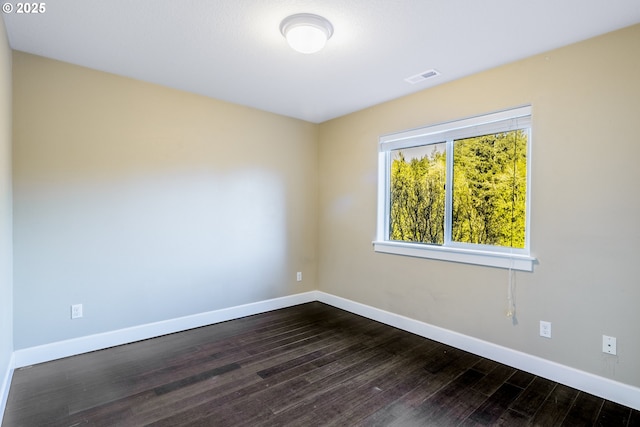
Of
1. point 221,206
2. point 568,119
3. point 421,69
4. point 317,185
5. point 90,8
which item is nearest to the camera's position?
point 90,8

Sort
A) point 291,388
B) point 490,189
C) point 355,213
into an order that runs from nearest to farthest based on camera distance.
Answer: point 291,388, point 490,189, point 355,213

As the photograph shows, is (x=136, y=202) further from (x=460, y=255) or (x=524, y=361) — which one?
(x=524, y=361)

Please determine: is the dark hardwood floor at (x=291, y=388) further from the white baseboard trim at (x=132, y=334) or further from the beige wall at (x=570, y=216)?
the beige wall at (x=570, y=216)

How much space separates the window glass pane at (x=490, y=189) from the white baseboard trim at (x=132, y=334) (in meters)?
2.38

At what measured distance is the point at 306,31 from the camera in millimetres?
2064

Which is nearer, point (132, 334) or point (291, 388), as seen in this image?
point (291, 388)

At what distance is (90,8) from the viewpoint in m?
1.95

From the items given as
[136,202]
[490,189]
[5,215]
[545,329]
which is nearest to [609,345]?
[545,329]

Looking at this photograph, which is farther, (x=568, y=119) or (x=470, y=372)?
(x=470, y=372)

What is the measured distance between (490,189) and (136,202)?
3222 millimetres

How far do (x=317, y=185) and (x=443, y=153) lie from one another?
5.86 feet

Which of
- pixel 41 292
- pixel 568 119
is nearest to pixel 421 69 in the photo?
pixel 568 119

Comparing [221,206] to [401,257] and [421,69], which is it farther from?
[421,69]

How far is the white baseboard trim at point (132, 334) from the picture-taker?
99.7 inches
